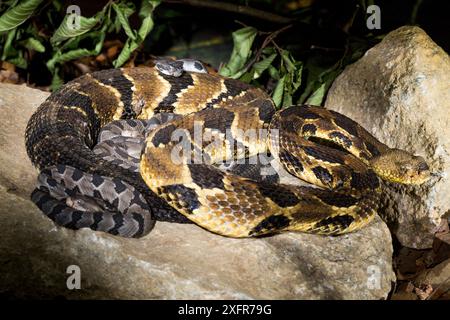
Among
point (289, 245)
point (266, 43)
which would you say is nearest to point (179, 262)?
point (289, 245)

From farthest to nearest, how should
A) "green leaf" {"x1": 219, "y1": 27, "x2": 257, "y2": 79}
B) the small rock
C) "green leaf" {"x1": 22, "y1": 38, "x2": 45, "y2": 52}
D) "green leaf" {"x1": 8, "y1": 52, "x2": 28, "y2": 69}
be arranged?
"green leaf" {"x1": 8, "y1": 52, "x2": 28, "y2": 69} → "green leaf" {"x1": 22, "y1": 38, "x2": 45, "y2": 52} → "green leaf" {"x1": 219, "y1": 27, "x2": 257, "y2": 79} → the small rock

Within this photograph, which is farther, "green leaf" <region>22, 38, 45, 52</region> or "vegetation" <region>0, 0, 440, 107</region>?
"green leaf" <region>22, 38, 45, 52</region>

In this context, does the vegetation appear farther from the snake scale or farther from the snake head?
the snake head

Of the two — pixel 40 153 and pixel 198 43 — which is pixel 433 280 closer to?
pixel 40 153

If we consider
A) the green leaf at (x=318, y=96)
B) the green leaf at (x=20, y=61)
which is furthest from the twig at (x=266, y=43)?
the green leaf at (x=20, y=61)

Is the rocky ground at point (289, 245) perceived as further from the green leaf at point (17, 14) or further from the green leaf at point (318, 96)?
the green leaf at point (17, 14)

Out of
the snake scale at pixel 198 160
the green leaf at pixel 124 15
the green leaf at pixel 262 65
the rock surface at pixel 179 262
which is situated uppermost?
the green leaf at pixel 124 15

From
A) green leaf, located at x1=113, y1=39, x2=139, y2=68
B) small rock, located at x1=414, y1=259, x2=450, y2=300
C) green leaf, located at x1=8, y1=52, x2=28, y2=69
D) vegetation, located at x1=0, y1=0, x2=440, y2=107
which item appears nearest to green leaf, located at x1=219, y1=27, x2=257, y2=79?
vegetation, located at x1=0, y1=0, x2=440, y2=107

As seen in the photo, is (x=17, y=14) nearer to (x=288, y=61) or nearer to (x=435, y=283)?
(x=288, y=61)
